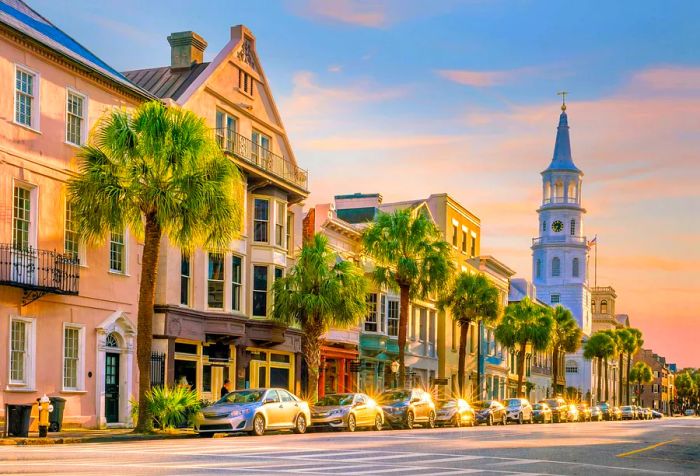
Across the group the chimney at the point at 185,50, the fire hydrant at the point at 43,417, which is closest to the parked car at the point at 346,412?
the fire hydrant at the point at 43,417

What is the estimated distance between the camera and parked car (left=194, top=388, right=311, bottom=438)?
2903 centimetres

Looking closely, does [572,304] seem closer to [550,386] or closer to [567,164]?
[567,164]

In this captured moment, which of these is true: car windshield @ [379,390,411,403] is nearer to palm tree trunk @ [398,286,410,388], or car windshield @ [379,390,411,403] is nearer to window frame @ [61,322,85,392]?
palm tree trunk @ [398,286,410,388]

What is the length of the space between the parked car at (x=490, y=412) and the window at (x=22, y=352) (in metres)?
27.6

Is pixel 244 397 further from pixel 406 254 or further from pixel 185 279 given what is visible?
pixel 406 254

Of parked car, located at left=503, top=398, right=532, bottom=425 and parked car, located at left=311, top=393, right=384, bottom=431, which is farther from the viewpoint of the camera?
parked car, located at left=503, top=398, right=532, bottom=425

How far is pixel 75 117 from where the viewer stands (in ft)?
107

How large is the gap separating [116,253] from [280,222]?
11065 mm

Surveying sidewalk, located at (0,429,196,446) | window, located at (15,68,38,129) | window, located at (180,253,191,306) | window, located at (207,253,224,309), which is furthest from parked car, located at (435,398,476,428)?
window, located at (15,68,38,129)

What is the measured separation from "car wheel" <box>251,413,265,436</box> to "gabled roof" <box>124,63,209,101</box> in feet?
50.6

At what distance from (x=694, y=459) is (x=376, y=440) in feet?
25.9

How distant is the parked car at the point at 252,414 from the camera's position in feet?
95.2

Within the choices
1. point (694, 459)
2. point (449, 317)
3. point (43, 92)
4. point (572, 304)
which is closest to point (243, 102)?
point (43, 92)

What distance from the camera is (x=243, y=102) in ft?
141
